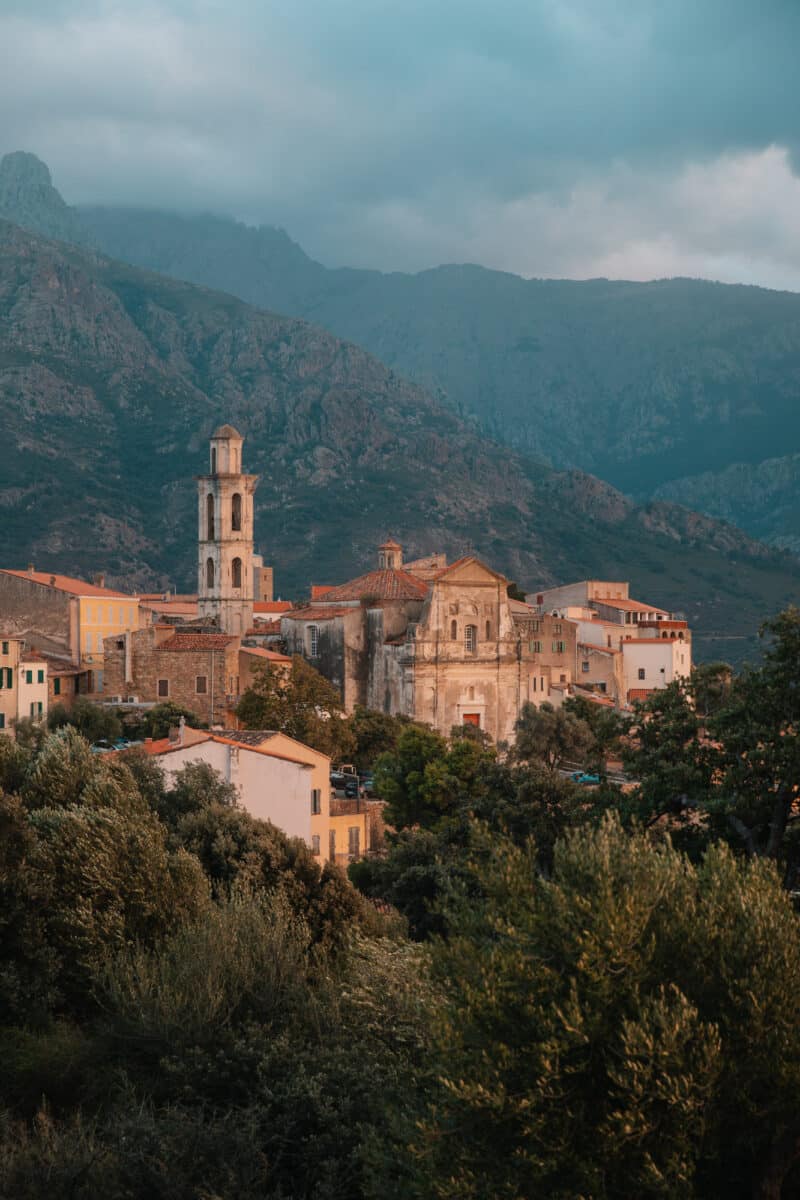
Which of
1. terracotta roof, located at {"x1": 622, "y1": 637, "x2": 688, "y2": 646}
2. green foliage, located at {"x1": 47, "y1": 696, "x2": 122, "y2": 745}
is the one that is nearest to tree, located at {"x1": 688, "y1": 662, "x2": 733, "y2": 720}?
green foliage, located at {"x1": 47, "y1": 696, "x2": 122, "y2": 745}

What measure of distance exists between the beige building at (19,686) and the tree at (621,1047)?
42.1 metres

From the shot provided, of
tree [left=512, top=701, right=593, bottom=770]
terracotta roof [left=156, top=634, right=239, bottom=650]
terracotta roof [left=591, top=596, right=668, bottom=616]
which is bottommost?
tree [left=512, top=701, right=593, bottom=770]

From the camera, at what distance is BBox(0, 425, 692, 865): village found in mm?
57781

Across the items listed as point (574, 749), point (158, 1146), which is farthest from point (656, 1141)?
point (574, 749)

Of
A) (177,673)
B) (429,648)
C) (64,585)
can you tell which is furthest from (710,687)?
(64,585)

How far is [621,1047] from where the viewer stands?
43.2ft

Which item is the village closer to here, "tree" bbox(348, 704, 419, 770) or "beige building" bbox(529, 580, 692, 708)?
"beige building" bbox(529, 580, 692, 708)

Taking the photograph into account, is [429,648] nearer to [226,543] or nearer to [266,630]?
[266,630]

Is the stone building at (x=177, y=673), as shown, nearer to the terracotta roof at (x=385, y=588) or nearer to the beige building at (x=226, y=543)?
the terracotta roof at (x=385, y=588)

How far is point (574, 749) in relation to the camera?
55.8 metres

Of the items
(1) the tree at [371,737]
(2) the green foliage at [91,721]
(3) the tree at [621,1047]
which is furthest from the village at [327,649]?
(3) the tree at [621,1047]

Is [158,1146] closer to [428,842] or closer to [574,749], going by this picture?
[428,842]

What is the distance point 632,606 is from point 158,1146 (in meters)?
81.1

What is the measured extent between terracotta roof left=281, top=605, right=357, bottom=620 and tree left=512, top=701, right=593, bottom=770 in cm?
1472
